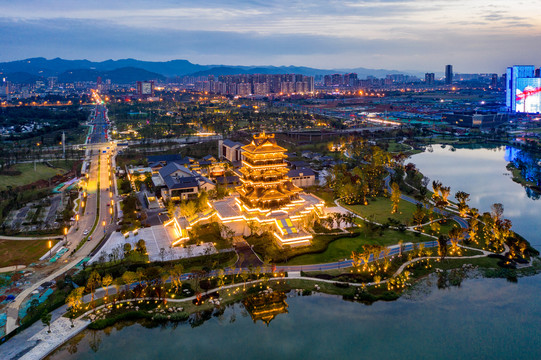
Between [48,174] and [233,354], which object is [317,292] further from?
[48,174]

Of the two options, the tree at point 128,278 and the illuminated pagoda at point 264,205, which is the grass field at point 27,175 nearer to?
the illuminated pagoda at point 264,205

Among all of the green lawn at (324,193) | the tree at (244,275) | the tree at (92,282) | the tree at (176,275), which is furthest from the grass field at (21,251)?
the green lawn at (324,193)

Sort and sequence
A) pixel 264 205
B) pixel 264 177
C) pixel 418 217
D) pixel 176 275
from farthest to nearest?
pixel 264 177, pixel 264 205, pixel 418 217, pixel 176 275

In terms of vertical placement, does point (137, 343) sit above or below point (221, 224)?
below

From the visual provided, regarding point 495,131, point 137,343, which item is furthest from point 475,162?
point 137,343

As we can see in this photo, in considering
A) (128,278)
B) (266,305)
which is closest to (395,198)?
(266,305)

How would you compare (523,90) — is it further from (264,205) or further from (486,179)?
(264,205)
